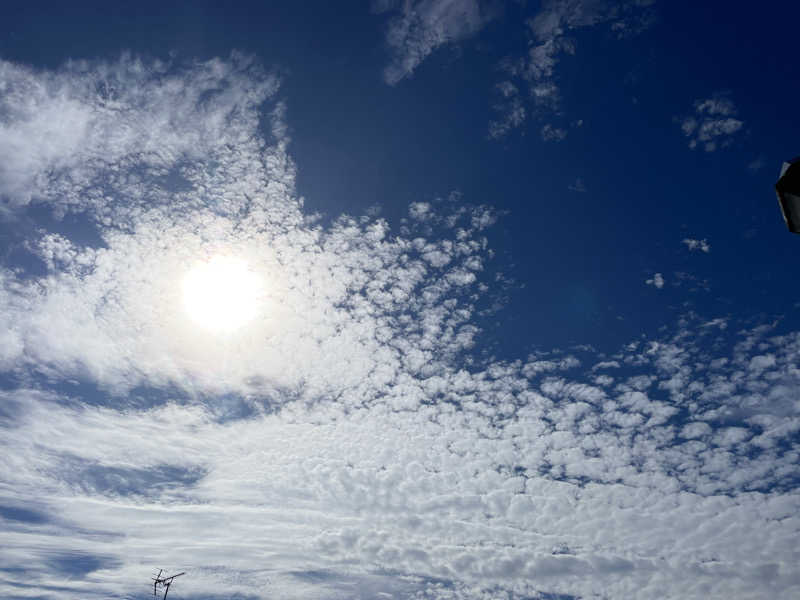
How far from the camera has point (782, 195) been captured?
16438 millimetres

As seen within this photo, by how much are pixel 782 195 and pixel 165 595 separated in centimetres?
8092

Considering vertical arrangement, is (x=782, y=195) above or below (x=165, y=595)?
above

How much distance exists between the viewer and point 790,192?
16188mm

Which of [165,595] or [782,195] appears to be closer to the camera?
[782,195]

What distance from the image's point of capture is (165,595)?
62.7 meters

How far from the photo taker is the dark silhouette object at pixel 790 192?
52.4 feet

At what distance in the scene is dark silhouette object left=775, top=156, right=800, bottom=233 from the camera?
16.0 metres
